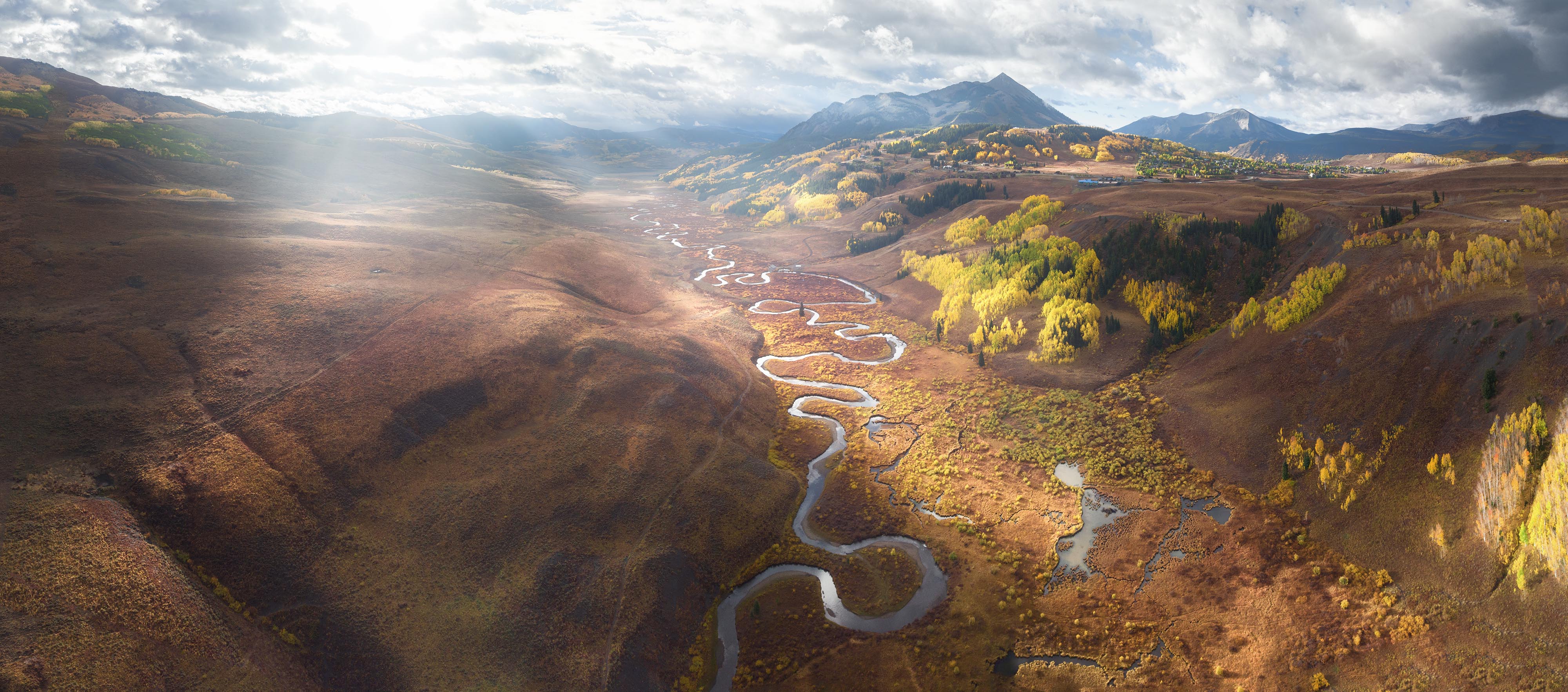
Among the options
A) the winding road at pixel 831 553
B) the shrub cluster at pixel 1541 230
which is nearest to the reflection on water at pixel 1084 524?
the winding road at pixel 831 553

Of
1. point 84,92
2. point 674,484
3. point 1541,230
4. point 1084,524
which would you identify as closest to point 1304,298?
point 1541,230

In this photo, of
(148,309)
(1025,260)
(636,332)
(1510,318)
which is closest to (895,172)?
(1025,260)

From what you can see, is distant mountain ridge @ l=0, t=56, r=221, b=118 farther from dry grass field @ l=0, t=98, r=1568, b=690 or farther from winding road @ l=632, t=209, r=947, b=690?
winding road @ l=632, t=209, r=947, b=690

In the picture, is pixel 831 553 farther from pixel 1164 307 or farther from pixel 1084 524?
pixel 1164 307

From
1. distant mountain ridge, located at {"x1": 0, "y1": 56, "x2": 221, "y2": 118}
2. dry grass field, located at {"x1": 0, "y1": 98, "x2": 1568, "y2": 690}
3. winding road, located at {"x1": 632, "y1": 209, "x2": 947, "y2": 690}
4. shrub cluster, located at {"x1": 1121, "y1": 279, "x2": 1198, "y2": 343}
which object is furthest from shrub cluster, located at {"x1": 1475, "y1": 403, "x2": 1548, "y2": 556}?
distant mountain ridge, located at {"x1": 0, "y1": 56, "x2": 221, "y2": 118}

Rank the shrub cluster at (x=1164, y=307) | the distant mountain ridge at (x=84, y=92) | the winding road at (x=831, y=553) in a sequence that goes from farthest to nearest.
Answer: the distant mountain ridge at (x=84, y=92)
the shrub cluster at (x=1164, y=307)
the winding road at (x=831, y=553)

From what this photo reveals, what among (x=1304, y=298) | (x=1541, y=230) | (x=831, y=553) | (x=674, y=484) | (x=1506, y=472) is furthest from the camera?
(x=1304, y=298)

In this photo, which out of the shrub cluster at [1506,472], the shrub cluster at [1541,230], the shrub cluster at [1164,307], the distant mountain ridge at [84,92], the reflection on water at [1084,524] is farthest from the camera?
the distant mountain ridge at [84,92]

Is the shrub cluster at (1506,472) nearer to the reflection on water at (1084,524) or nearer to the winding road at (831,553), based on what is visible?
the reflection on water at (1084,524)

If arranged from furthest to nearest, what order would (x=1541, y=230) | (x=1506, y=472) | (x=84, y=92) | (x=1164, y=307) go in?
1. (x=84, y=92)
2. (x=1164, y=307)
3. (x=1541, y=230)
4. (x=1506, y=472)

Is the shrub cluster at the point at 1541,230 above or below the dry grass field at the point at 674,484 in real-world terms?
above

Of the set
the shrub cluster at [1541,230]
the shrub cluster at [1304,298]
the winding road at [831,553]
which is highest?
the shrub cluster at [1541,230]
